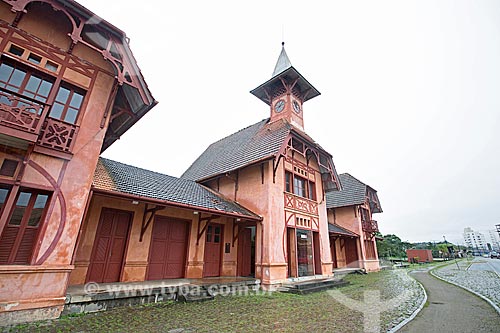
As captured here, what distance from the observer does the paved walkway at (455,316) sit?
5520 millimetres

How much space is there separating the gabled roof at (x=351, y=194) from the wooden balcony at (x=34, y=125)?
67.6 feet

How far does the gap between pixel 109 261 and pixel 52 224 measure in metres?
3.09

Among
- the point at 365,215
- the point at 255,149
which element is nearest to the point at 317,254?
the point at 255,149

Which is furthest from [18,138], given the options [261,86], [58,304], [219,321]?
[261,86]

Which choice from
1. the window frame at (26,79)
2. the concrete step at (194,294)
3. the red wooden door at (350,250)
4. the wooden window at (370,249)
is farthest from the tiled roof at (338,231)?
the window frame at (26,79)

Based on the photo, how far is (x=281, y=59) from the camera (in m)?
18.6

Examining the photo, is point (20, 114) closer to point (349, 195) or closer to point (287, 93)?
point (287, 93)

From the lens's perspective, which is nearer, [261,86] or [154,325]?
[154,325]

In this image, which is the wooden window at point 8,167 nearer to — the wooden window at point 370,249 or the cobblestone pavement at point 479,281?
the cobblestone pavement at point 479,281

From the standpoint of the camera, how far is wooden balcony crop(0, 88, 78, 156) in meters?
5.48

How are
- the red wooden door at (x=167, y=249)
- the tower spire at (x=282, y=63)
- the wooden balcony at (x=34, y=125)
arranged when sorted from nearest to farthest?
the wooden balcony at (x=34, y=125) → the red wooden door at (x=167, y=249) → the tower spire at (x=282, y=63)

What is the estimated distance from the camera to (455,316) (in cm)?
660

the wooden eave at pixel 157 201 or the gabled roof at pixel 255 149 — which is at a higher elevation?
the gabled roof at pixel 255 149

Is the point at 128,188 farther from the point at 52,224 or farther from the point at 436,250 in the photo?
the point at 436,250
